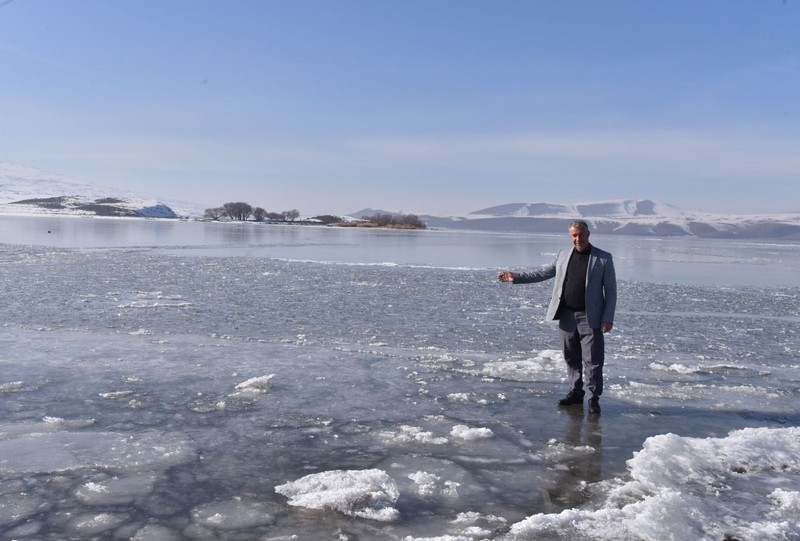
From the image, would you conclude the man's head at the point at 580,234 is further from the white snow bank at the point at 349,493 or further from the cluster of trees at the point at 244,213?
the cluster of trees at the point at 244,213

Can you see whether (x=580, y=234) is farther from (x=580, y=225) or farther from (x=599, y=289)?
(x=599, y=289)

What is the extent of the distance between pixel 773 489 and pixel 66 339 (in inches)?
Result: 359

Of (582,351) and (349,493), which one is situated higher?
(582,351)

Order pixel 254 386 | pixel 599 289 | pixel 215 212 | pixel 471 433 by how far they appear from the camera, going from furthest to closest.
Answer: pixel 215 212, pixel 254 386, pixel 599 289, pixel 471 433

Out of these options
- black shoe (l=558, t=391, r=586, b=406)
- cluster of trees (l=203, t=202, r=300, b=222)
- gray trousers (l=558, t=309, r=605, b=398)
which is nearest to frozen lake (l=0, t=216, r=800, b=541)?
black shoe (l=558, t=391, r=586, b=406)

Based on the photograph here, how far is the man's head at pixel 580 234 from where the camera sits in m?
6.89

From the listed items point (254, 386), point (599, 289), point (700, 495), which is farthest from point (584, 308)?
point (254, 386)

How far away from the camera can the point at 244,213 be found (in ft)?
543

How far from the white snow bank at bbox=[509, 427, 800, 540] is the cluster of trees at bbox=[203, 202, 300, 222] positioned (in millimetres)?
157179

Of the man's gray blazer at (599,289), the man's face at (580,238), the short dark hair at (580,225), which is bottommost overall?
→ the man's gray blazer at (599,289)

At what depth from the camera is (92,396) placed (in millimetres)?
6836

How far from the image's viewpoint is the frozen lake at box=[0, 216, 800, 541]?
4215mm

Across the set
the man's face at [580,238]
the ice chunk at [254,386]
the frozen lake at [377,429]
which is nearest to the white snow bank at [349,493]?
the frozen lake at [377,429]

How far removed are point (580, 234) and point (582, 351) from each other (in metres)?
1.24
